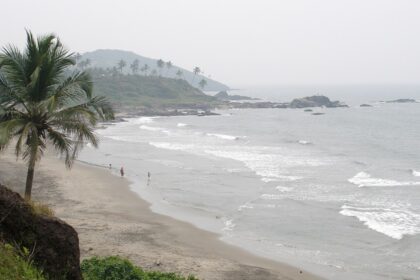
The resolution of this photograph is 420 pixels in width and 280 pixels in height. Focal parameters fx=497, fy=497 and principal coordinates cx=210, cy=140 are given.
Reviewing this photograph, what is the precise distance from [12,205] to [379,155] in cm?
5142

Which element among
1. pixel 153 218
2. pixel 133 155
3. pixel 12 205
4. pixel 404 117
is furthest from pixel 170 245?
pixel 404 117

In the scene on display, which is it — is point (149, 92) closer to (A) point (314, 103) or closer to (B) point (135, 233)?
(A) point (314, 103)

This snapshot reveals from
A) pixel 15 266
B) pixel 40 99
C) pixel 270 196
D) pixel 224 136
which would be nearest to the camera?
pixel 15 266

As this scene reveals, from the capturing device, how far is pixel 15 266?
6.27 metres

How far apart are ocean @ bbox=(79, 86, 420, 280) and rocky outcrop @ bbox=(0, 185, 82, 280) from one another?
1394 cm

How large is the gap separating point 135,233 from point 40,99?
1432 centimetres

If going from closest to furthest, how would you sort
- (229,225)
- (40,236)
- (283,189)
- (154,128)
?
(40,236)
(229,225)
(283,189)
(154,128)

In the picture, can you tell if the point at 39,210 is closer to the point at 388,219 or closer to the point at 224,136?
the point at 388,219

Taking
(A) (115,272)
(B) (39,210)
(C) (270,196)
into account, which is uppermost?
(B) (39,210)

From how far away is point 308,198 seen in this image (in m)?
32.8

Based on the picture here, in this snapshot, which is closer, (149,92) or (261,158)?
(261,158)

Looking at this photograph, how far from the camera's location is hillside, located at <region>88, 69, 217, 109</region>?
13150cm

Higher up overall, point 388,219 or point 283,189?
point 283,189

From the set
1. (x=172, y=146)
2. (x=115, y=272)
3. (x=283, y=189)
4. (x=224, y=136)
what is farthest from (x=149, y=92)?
(x=115, y=272)
